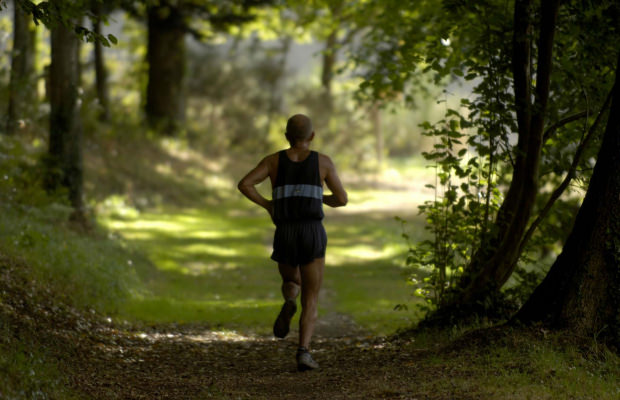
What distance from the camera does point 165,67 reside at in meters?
25.7

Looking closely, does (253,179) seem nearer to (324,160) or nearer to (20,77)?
(324,160)

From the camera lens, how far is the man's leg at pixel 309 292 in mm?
6387

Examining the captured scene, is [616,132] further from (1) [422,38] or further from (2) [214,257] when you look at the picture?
(2) [214,257]

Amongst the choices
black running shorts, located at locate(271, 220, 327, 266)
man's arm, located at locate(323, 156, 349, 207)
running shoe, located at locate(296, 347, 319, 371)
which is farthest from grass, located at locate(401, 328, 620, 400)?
man's arm, located at locate(323, 156, 349, 207)

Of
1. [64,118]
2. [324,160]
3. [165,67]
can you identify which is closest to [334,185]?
[324,160]

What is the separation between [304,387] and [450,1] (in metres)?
3.96

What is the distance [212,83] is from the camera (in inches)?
1479

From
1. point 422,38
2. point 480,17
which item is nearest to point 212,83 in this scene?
point 422,38

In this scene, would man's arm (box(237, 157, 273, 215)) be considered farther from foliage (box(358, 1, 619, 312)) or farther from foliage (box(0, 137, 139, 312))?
foliage (box(0, 137, 139, 312))

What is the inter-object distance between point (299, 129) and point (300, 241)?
0.97 m

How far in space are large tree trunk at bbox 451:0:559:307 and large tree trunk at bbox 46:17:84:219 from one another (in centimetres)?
807

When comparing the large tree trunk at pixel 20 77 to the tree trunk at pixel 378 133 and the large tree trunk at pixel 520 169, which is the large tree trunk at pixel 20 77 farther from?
the tree trunk at pixel 378 133

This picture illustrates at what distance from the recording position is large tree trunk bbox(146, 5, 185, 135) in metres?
25.4

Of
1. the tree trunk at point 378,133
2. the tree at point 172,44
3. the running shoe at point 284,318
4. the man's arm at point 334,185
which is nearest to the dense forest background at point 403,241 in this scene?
the running shoe at point 284,318
